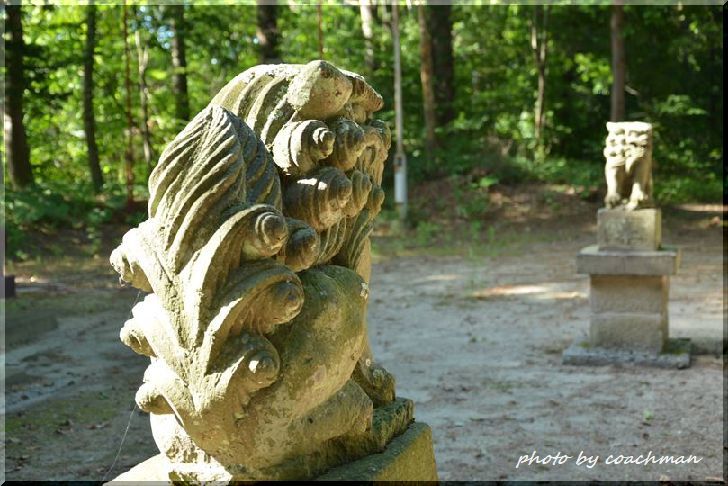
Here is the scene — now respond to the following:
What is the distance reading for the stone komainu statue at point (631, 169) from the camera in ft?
24.7

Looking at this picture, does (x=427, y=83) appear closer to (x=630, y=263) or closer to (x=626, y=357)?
(x=630, y=263)

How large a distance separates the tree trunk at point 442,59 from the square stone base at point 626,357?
1383 centimetres

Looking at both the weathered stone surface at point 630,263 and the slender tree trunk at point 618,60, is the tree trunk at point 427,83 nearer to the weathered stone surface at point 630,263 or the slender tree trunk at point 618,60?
the slender tree trunk at point 618,60

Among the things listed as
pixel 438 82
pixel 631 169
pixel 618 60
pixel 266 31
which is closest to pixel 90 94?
pixel 266 31

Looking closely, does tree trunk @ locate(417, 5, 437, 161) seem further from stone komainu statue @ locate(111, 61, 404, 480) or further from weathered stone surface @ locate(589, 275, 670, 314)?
stone komainu statue @ locate(111, 61, 404, 480)

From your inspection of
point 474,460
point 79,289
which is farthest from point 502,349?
point 79,289

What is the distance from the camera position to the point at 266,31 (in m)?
15.3

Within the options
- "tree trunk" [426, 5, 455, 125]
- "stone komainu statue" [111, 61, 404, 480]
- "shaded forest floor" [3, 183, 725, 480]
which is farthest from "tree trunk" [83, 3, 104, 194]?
"stone komainu statue" [111, 61, 404, 480]

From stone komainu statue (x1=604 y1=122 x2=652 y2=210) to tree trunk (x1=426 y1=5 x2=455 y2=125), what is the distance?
13.0 meters

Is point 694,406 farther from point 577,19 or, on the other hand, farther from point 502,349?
point 577,19

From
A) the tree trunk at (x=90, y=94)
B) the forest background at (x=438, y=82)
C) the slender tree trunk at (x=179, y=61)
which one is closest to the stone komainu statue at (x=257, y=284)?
the forest background at (x=438, y=82)

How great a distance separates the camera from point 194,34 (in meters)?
17.9

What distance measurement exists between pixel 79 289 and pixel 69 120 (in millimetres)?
10450

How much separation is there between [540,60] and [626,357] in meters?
14.3
